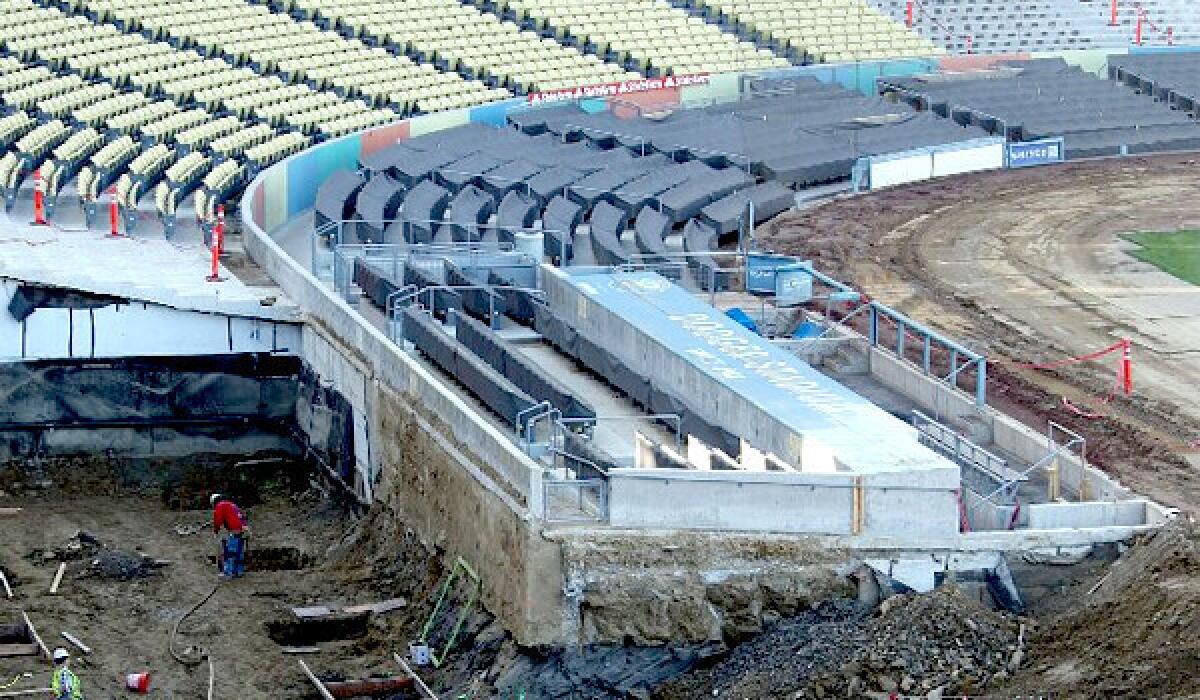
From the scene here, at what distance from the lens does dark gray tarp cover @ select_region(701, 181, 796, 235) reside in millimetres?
43531

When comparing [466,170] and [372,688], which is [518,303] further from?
[466,170]

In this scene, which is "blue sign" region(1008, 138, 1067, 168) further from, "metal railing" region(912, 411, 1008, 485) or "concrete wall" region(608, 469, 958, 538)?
"concrete wall" region(608, 469, 958, 538)

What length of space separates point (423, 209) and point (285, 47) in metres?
12.6

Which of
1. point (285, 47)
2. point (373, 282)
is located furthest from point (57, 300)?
point (285, 47)

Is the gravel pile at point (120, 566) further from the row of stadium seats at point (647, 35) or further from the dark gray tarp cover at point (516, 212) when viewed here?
the row of stadium seats at point (647, 35)

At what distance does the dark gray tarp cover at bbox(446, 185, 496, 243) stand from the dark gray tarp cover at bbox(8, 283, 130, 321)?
19.6ft

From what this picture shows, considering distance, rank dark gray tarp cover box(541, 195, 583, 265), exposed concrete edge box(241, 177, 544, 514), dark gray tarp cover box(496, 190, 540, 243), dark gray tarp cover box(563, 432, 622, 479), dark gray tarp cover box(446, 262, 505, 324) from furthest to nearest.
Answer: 1. dark gray tarp cover box(496, 190, 540, 243)
2. dark gray tarp cover box(541, 195, 583, 265)
3. dark gray tarp cover box(446, 262, 505, 324)
4. exposed concrete edge box(241, 177, 544, 514)
5. dark gray tarp cover box(563, 432, 622, 479)

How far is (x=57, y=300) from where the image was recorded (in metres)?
36.1

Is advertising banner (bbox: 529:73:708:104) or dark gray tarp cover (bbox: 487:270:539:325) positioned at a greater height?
dark gray tarp cover (bbox: 487:270:539:325)

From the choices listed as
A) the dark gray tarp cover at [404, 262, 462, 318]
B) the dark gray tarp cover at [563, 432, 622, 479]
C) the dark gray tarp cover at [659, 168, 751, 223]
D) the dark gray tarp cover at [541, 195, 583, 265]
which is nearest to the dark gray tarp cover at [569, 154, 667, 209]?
the dark gray tarp cover at [541, 195, 583, 265]

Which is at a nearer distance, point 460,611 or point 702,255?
point 460,611

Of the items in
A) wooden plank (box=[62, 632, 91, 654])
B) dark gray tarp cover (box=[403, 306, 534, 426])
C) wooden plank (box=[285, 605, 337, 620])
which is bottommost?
wooden plank (box=[285, 605, 337, 620])

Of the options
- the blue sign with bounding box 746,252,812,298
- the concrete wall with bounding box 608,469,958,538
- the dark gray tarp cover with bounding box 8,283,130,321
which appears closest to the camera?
the concrete wall with bounding box 608,469,958,538

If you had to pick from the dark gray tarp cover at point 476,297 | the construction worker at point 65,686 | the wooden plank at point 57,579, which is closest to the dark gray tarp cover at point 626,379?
the dark gray tarp cover at point 476,297
